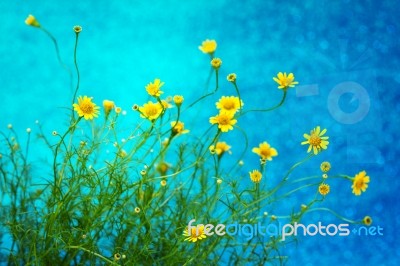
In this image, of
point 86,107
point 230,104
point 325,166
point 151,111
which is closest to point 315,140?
point 325,166

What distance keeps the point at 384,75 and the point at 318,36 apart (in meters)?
0.16

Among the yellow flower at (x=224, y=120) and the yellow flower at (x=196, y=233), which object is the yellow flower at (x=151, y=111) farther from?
the yellow flower at (x=196, y=233)

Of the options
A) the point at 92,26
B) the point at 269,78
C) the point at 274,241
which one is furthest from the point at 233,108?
the point at 92,26

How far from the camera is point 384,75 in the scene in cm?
154

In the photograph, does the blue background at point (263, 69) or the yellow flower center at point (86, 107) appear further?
the blue background at point (263, 69)

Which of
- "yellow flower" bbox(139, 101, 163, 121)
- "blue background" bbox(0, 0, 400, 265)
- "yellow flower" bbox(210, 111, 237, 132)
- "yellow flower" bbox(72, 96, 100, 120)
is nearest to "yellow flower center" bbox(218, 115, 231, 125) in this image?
"yellow flower" bbox(210, 111, 237, 132)

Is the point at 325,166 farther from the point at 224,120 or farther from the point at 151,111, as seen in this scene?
the point at 151,111

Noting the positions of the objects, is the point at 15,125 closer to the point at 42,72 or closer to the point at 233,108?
the point at 42,72

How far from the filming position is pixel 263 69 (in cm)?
163

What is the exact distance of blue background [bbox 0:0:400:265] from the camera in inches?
60.5

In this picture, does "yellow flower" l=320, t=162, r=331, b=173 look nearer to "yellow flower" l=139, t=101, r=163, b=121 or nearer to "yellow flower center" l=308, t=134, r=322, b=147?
"yellow flower center" l=308, t=134, r=322, b=147

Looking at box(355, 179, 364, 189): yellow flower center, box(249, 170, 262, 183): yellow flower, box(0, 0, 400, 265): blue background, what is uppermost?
box(0, 0, 400, 265): blue background

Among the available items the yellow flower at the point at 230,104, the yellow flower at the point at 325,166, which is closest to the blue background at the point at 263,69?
the yellow flower at the point at 325,166

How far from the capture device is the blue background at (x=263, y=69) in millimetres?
1536
